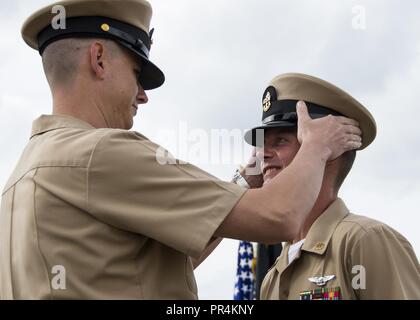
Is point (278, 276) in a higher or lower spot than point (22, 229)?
lower

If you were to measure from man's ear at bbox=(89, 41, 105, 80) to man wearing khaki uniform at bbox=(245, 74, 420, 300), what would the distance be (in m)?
1.38

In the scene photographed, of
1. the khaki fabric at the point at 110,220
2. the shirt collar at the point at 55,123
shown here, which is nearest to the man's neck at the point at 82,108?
the shirt collar at the point at 55,123

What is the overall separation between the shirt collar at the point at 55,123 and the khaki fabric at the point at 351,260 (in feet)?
5.84

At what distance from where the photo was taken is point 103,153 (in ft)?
9.07

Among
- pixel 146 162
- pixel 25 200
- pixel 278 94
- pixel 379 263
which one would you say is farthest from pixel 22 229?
pixel 278 94

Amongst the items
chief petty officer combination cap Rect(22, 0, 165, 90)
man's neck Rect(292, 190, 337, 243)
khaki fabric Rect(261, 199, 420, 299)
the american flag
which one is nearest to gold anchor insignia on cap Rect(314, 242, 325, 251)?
khaki fabric Rect(261, 199, 420, 299)

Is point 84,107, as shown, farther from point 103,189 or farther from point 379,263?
point 379,263

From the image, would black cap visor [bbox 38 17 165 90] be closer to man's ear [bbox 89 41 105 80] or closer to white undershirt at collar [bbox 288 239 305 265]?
man's ear [bbox 89 41 105 80]

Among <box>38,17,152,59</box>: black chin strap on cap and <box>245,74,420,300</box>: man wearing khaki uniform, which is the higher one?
<box>38,17,152,59</box>: black chin strap on cap

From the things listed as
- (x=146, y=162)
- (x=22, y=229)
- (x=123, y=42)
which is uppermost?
(x=123, y=42)

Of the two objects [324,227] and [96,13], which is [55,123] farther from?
[324,227]

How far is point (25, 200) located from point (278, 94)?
267 cm

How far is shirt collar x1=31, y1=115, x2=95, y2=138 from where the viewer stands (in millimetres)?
3146

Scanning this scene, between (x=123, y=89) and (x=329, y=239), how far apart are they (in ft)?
5.64
